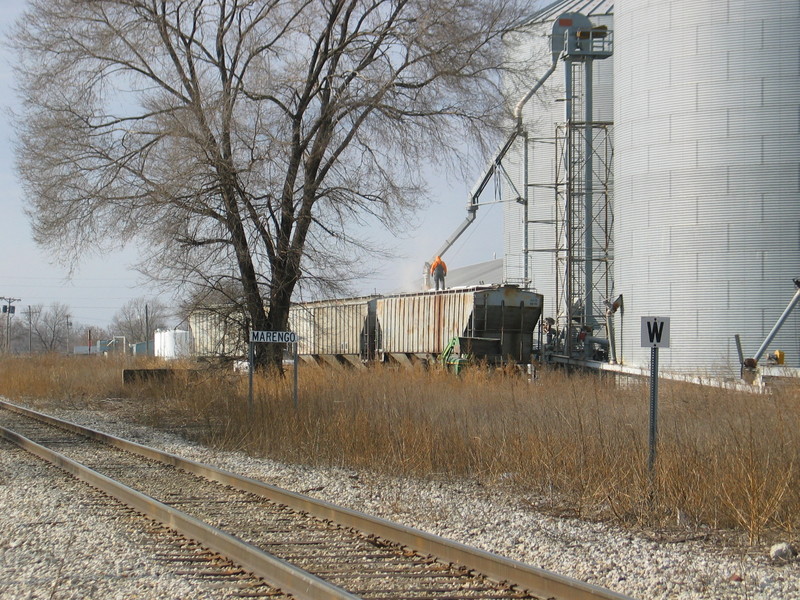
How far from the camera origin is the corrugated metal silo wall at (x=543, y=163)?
37.5 m

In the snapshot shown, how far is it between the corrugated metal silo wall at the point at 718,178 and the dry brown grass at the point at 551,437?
756 centimetres

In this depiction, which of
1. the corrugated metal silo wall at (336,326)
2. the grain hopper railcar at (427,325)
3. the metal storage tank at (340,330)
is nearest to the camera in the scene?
the grain hopper railcar at (427,325)

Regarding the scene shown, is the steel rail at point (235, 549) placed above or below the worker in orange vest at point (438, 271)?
below

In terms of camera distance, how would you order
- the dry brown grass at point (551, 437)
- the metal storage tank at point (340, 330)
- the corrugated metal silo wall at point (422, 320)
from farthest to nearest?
the metal storage tank at point (340, 330), the corrugated metal silo wall at point (422, 320), the dry brown grass at point (551, 437)

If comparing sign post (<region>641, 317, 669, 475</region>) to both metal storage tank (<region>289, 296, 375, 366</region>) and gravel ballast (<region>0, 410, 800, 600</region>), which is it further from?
metal storage tank (<region>289, 296, 375, 366</region>)

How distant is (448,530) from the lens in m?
8.05

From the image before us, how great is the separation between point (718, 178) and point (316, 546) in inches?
901

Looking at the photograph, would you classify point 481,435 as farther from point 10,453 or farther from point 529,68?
point 529,68

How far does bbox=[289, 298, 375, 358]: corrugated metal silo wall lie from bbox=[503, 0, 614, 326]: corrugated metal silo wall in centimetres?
840

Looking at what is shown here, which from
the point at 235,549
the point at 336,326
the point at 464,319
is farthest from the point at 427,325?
the point at 235,549

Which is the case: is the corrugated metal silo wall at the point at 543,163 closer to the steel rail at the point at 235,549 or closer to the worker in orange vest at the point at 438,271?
the worker in orange vest at the point at 438,271

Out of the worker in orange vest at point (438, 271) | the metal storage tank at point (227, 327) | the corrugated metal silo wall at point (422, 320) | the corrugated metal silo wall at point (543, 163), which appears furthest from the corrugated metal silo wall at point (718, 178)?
the metal storage tank at point (227, 327)

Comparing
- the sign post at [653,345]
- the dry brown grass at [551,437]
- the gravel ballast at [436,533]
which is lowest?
the gravel ballast at [436,533]

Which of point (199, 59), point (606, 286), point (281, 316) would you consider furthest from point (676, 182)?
point (199, 59)
